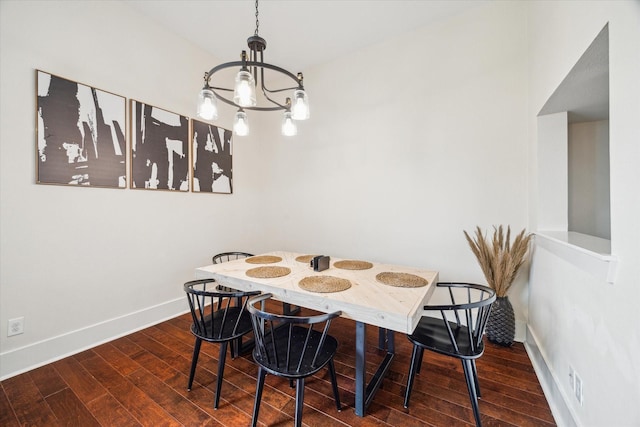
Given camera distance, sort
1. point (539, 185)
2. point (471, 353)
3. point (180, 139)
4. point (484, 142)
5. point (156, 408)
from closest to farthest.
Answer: point (471, 353) < point (156, 408) < point (539, 185) < point (484, 142) < point (180, 139)

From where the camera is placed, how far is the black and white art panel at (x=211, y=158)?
3.03 metres

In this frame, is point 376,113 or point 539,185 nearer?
point 539,185

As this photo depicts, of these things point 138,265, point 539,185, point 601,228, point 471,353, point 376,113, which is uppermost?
point 376,113

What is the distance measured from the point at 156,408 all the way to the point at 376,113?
3165mm

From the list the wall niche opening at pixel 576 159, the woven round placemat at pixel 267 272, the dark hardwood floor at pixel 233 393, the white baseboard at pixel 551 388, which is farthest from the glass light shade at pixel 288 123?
the white baseboard at pixel 551 388

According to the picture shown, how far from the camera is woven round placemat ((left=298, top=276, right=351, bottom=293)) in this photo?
162 cm

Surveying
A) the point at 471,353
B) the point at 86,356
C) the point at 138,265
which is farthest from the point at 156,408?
the point at 471,353

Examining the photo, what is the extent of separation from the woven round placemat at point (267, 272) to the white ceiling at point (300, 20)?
7.94 feet

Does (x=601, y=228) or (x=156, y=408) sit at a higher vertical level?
(x=601, y=228)

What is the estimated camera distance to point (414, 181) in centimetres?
266

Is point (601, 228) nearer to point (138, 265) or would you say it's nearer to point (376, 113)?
point (376, 113)

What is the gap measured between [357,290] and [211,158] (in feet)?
8.34

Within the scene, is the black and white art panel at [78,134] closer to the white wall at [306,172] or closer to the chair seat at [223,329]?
the white wall at [306,172]

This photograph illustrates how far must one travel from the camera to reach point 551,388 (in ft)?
5.17
